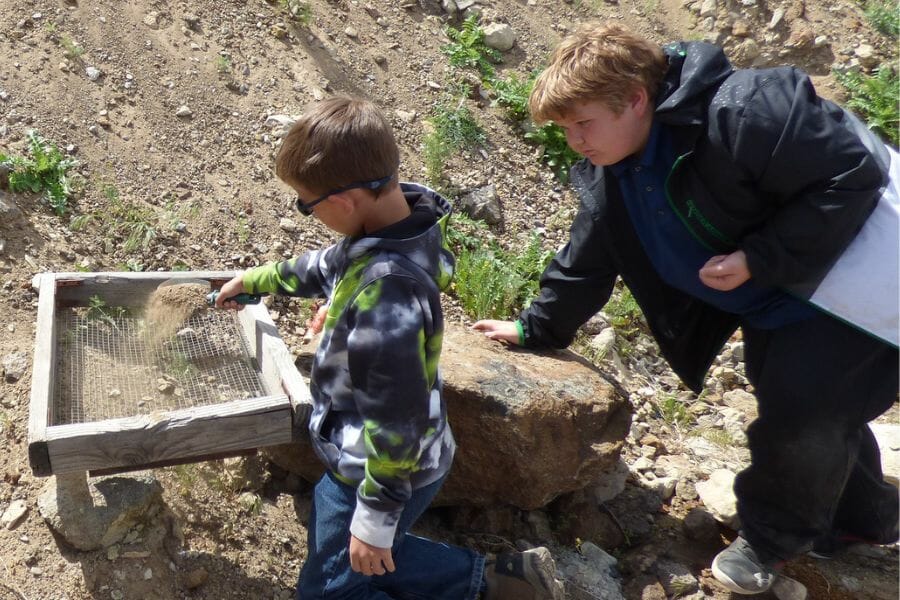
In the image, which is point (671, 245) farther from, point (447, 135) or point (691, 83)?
point (447, 135)

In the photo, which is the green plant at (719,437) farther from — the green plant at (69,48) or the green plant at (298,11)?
the green plant at (69,48)

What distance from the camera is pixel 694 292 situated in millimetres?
2654

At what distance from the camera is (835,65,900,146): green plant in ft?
20.4

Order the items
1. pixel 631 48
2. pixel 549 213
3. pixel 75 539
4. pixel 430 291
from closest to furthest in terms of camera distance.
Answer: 1. pixel 430 291
2. pixel 631 48
3. pixel 75 539
4. pixel 549 213

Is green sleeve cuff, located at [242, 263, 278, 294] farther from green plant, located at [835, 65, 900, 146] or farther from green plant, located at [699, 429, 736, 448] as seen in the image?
green plant, located at [835, 65, 900, 146]

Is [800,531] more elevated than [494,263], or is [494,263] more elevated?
[800,531]

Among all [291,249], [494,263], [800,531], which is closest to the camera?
[800,531]

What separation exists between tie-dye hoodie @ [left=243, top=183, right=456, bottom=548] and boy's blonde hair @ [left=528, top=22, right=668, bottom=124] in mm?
483

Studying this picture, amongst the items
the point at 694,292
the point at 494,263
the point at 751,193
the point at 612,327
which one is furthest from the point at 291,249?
Answer: the point at 751,193

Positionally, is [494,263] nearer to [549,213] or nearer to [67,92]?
[549,213]

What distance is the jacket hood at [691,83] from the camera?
2287 millimetres

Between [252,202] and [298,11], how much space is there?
164 cm

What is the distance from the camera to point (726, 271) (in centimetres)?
240

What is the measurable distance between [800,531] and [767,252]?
3.36 ft
